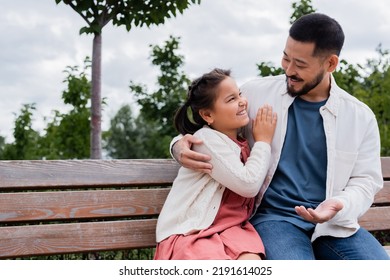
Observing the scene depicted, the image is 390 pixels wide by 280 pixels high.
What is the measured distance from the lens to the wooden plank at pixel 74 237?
2.91 meters

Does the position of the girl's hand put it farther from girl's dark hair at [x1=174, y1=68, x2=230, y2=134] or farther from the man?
girl's dark hair at [x1=174, y1=68, x2=230, y2=134]

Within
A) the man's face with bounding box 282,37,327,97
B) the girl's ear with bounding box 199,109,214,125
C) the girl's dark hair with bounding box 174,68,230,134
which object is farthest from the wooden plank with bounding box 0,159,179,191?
the man's face with bounding box 282,37,327,97

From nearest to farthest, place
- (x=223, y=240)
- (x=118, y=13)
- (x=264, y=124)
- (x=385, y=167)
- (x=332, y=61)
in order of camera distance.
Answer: (x=223, y=240) → (x=264, y=124) → (x=332, y=61) → (x=385, y=167) → (x=118, y=13)

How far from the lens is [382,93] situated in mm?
7379

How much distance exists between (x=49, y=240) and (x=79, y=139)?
4.62 metres

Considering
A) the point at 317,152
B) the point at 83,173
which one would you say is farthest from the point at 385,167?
the point at 83,173

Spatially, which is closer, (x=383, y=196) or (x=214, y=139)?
(x=214, y=139)

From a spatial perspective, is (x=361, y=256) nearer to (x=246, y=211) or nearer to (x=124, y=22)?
(x=246, y=211)

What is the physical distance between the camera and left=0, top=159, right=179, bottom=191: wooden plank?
2.95 meters

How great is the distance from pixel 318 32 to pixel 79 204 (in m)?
1.34

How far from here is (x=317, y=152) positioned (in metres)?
2.94

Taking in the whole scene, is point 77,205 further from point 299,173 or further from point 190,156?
point 299,173

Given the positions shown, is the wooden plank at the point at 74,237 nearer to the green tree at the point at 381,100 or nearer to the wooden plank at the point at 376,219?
the wooden plank at the point at 376,219
